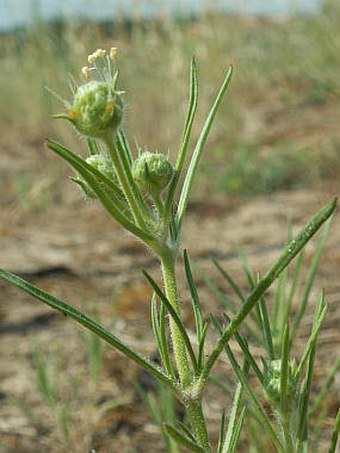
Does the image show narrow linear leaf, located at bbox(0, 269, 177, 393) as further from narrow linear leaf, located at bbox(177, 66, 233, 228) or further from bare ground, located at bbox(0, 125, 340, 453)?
bare ground, located at bbox(0, 125, 340, 453)

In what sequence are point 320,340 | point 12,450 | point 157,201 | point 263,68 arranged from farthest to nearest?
1. point 263,68
2. point 320,340
3. point 12,450
4. point 157,201

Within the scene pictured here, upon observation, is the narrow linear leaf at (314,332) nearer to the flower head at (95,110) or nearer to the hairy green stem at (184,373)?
the hairy green stem at (184,373)

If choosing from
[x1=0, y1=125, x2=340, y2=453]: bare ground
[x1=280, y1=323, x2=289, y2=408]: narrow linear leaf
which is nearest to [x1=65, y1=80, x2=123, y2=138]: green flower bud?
[x1=280, y1=323, x2=289, y2=408]: narrow linear leaf

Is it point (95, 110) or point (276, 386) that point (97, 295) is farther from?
point (95, 110)

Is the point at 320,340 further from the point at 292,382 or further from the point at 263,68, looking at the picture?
the point at 263,68

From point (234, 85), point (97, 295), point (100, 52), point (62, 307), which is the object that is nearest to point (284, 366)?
point (62, 307)

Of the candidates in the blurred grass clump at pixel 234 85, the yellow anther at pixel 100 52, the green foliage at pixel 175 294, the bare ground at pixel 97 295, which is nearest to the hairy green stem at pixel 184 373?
the green foliage at pixel 175 294

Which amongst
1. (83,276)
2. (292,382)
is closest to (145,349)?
(83,276)
